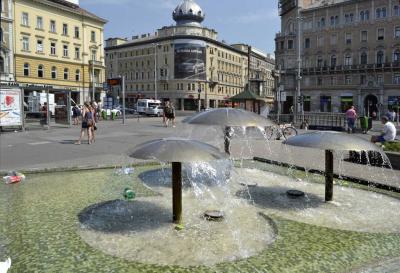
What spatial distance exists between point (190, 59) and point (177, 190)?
293 feet

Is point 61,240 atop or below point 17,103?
below

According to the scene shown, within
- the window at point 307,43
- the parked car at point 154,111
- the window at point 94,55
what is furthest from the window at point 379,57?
the window at point 94,55

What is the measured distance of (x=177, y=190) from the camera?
6.24 m

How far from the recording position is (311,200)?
8.19m

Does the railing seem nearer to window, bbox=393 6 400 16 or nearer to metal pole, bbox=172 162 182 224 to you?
metal pole, bbox=172 162 182 224

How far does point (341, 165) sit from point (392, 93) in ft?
177

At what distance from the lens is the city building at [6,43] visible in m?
52.2

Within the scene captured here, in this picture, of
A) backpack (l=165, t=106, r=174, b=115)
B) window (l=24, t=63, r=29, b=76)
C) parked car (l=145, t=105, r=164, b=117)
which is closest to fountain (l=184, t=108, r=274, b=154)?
backpack (l=165, t=106, r=174, b=115)

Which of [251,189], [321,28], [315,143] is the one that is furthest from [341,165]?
[321,28]

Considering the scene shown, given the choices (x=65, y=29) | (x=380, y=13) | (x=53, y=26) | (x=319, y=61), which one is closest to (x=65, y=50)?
(x=65, y=29)

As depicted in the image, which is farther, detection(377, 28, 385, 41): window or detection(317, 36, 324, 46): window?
detection(317, 36, 324, 46): window

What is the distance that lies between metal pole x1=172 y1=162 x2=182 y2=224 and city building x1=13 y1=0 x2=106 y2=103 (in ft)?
156

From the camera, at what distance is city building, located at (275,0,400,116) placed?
6028 cm

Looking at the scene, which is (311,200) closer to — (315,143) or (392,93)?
(315,143)
